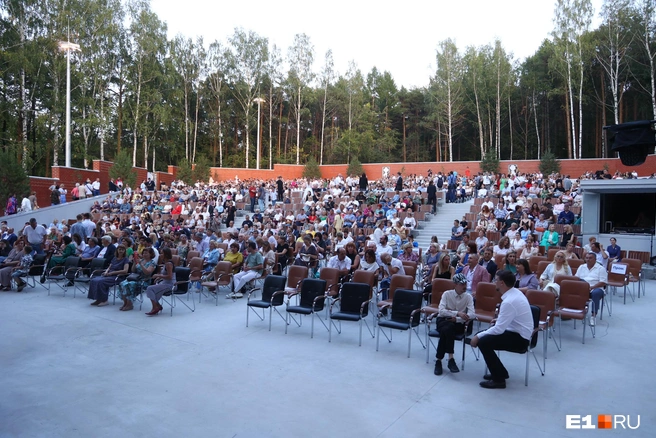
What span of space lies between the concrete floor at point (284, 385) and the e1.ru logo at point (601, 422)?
2.6 inches

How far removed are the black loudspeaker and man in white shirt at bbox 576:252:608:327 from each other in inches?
131

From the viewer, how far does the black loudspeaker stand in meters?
4.57

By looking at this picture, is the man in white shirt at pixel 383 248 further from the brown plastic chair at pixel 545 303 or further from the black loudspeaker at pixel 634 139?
the black loudspeaker at pixel 634 139

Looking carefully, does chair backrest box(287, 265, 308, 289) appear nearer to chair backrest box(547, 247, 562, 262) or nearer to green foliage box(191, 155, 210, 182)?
chair backrest box(547, 247, 562, 262)

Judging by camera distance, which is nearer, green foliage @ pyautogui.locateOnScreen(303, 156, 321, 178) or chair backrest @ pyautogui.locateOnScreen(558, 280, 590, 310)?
chair backrest @ pyautogui.locateOnScreen(558, 280, 590, 310)

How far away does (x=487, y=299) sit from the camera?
261 inches

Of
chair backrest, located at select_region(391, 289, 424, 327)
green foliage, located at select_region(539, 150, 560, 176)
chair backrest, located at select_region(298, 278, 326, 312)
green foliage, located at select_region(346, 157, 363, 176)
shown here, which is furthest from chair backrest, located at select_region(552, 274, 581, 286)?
green foliage, located at select_region(346, 157, 363, 176)

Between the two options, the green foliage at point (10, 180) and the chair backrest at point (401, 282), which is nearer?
the chair backrest at point (401, 282)

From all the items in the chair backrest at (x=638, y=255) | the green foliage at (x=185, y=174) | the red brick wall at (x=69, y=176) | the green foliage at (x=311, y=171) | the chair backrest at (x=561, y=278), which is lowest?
the chair backrest at (x=561, y=278)

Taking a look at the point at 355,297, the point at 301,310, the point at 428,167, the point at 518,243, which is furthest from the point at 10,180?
the point at 428,167

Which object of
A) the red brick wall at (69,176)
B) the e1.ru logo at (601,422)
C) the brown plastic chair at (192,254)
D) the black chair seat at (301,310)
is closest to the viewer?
the e1.ru logo at (601,422)

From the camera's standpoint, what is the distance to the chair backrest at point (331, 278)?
27.2 feet

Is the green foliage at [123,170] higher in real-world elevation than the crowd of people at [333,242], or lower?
higher

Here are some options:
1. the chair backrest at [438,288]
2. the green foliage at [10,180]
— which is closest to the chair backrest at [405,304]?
the chair backrest at [438,288]
